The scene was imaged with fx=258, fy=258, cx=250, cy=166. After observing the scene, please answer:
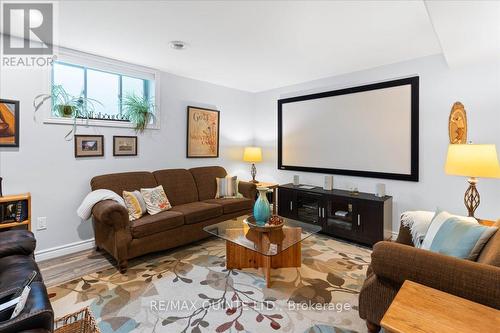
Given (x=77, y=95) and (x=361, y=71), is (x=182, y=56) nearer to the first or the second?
(x=77, y=95)

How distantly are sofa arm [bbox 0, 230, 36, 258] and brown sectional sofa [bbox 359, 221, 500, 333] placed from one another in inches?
97.9

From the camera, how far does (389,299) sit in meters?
1.60

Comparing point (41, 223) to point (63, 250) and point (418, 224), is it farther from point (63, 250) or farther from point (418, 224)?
point (418, 224)

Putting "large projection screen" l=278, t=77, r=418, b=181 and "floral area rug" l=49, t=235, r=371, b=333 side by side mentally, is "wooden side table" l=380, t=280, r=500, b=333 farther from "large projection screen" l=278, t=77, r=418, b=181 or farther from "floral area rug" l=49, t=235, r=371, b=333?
"large projection screen" l=278, t=77, r=418, b=181

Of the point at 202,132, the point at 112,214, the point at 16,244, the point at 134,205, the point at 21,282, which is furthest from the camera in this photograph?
the point at 202,132

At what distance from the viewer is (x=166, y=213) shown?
317cm

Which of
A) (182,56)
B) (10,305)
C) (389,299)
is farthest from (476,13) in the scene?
(10,305)

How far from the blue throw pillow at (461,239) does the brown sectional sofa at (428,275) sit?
34 mm

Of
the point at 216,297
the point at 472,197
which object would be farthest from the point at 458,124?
the point at 216,297

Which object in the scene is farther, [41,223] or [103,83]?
[103,83]

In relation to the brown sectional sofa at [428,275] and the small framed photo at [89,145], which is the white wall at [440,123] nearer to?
the brown sectional sofa at [428,275]

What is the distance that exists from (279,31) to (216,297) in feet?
8.47

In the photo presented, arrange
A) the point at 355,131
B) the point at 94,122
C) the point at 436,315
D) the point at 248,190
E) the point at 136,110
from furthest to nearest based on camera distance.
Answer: the point at 248,190 < the point at 355,131 < the point at 136,110 < the point at 94,122 < the point at 436,315

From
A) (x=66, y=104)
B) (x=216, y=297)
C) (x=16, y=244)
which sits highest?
(x=66, y=104)
